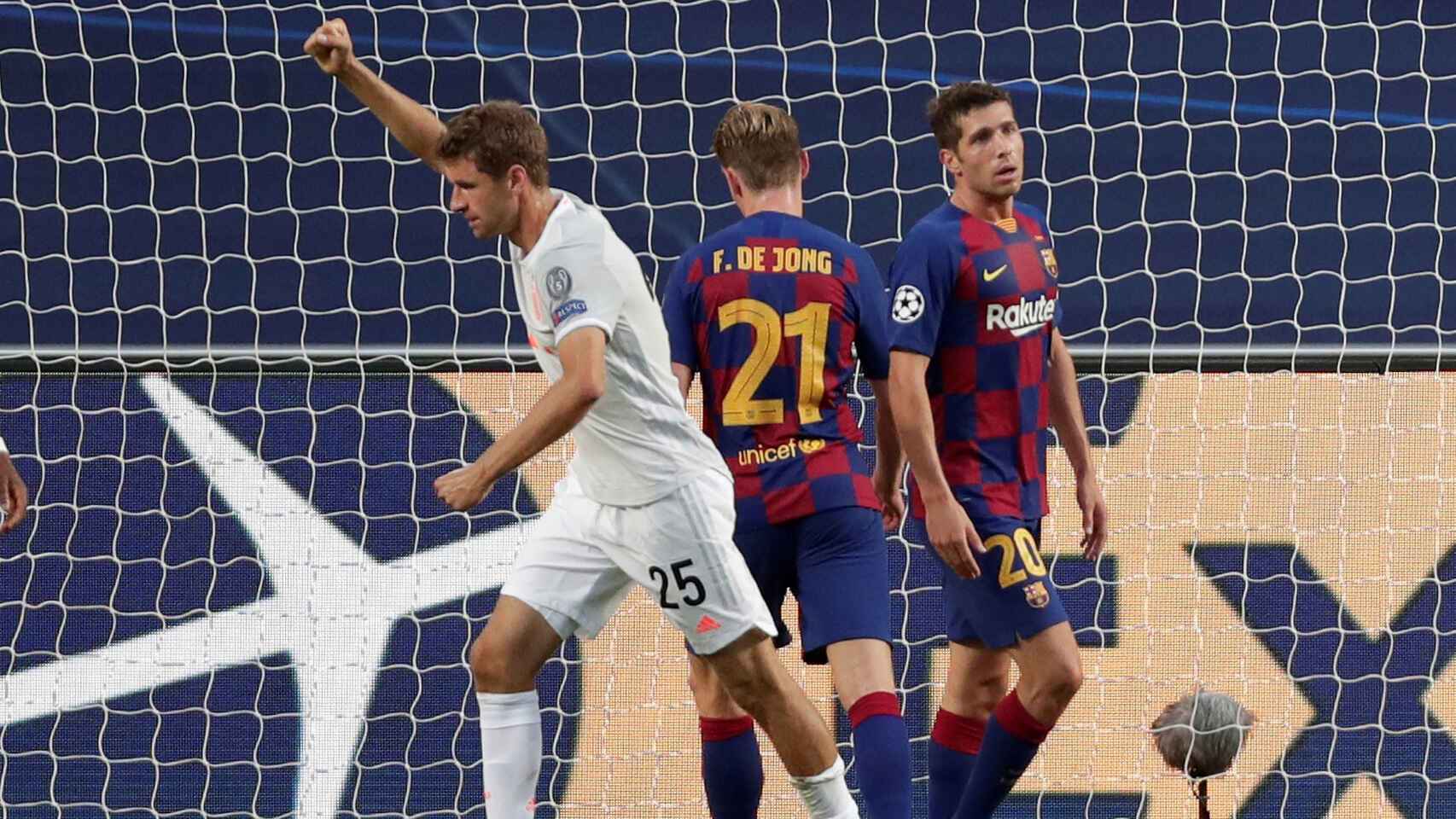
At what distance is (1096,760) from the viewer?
521cm

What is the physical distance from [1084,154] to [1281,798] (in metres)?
2.18

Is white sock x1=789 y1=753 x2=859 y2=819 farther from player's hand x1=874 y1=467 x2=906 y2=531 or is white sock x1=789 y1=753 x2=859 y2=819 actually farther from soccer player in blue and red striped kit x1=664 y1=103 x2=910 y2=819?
player's hand x1=874 y1=467 x2=906 y2=531

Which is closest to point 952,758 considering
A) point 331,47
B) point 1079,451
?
point 1079,451

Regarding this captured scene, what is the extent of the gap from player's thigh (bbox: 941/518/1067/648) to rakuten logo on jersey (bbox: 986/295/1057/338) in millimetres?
425

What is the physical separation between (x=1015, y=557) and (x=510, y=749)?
118 cm

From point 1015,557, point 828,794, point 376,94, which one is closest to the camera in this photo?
point 828,794

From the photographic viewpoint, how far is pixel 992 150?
13.6 ft

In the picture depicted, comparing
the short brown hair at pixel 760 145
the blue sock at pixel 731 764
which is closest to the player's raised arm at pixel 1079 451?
the short brown hair at pixel 760 145

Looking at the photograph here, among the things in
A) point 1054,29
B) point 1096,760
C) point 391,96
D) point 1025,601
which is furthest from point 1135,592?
point 391,96

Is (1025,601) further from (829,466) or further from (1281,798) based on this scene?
(1281,798)

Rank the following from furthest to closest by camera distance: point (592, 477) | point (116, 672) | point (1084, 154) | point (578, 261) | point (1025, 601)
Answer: point (1084, 154) < point (116, 672) < point (1025, 601) < point (592, 477) < point (578, 261)

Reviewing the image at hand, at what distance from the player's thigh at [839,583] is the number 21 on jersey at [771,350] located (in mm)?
242

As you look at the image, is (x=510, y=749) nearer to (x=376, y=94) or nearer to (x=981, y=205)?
(x=376, y=94)

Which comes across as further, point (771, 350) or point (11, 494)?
point (11, 494)
